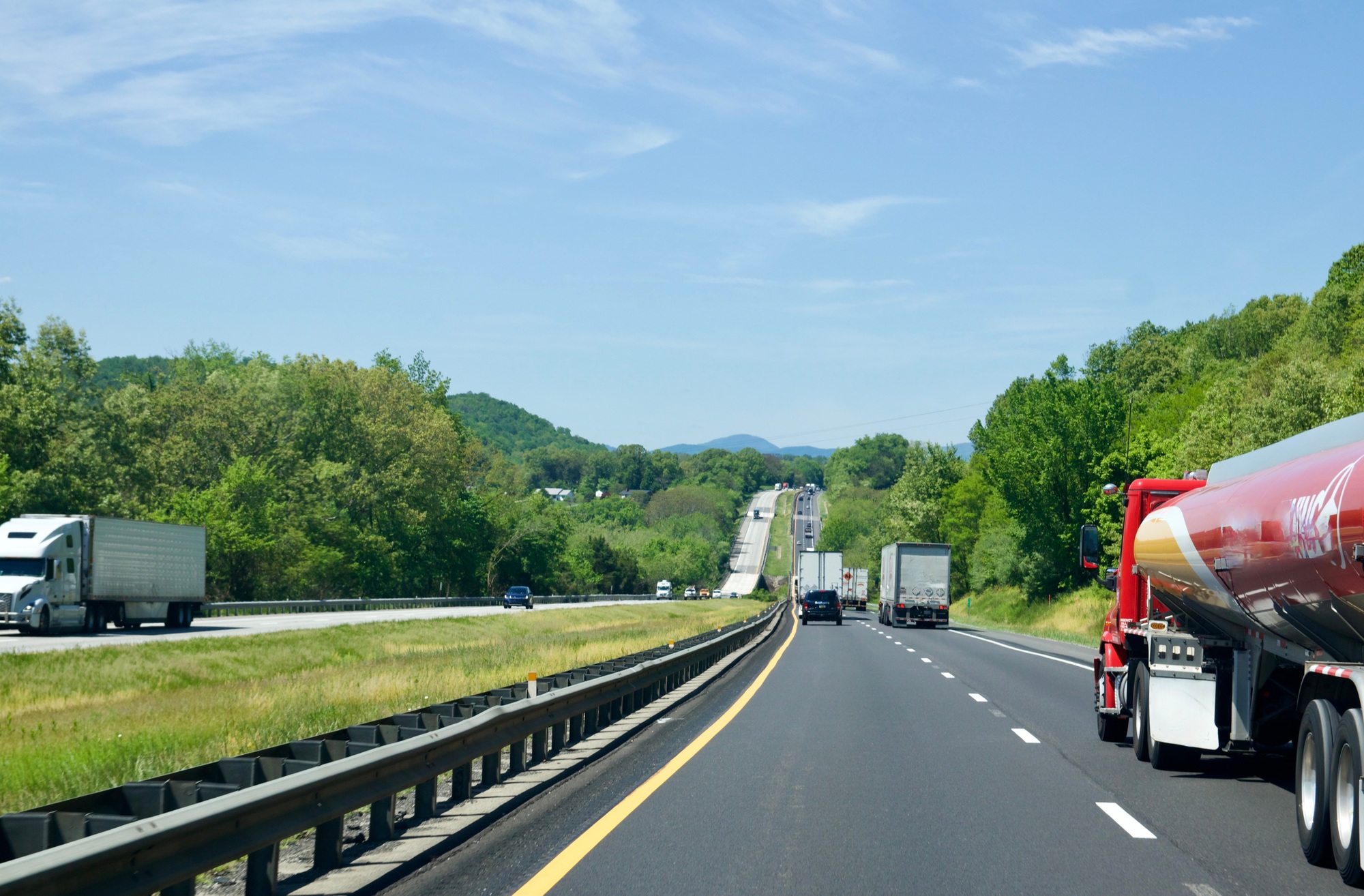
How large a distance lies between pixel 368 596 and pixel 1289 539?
86.3 m

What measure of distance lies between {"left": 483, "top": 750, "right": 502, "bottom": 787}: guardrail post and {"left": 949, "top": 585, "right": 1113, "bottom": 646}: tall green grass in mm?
32270

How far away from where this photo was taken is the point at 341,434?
289 ft

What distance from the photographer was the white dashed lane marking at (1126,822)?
8.66m

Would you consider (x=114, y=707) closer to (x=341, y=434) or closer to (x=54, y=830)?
(x=54, y=830)

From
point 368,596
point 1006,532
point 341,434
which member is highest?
point 341,434

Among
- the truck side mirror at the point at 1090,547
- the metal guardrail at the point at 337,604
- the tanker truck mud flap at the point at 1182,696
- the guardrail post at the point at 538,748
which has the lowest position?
the metal guardrail at the point at 337,604

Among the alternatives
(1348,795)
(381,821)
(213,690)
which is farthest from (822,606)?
(1348,795)

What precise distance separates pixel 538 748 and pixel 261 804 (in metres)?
6.10

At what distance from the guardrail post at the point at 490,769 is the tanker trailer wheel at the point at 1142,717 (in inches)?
238

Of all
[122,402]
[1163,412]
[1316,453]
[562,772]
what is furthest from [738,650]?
[1163,412]

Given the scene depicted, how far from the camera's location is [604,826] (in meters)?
8.69

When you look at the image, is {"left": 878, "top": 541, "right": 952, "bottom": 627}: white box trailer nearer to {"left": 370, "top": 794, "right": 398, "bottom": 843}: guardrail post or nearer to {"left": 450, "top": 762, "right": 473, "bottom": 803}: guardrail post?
{"left": 450, "top": 762, "right": 473, "bottom": 803}: guardrail post

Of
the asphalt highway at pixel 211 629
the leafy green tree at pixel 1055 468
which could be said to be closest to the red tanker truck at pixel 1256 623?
the asphalt highway at pixel 211 629

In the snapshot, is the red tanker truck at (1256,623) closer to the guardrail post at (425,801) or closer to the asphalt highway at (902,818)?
the asphalt highway at (902,818)
